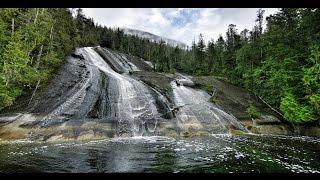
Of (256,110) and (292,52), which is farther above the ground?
(292,52)

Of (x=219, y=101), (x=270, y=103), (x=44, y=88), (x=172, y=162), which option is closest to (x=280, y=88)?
(x=270, y=103)

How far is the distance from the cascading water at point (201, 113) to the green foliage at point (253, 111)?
0.51 meters

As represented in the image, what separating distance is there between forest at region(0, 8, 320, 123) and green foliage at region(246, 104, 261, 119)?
1.68 feet

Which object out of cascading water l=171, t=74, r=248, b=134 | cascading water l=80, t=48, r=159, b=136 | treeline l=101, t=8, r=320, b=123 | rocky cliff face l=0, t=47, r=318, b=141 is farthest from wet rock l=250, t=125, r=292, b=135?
cascading water l=80, t=48, r=159, b=136

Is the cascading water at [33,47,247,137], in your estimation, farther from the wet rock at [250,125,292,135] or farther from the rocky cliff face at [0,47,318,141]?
the wet rock at [250,125,292,135]

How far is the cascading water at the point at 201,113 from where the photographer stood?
10219 millimetres

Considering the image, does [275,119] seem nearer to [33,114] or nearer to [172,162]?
[172,162]

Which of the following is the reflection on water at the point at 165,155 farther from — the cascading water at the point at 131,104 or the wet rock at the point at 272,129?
the wet rock at the point at 272,129

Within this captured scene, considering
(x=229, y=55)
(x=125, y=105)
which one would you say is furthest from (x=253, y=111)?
(x=125, y=105)

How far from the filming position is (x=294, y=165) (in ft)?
19.9

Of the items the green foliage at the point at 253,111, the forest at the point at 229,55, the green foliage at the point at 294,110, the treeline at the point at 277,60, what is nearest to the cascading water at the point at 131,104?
the forest at the point at 229,55

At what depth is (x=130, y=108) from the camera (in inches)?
410

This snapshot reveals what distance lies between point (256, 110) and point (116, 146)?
4929mm

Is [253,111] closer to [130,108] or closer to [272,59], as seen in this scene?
[272,59]
